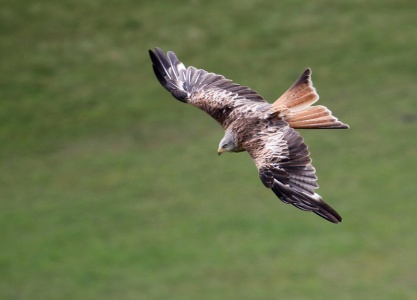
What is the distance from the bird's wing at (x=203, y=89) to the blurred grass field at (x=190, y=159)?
27.1 ft

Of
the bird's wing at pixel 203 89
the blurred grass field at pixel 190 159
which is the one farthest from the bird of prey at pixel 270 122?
the blurred grass field at pixel 190 159

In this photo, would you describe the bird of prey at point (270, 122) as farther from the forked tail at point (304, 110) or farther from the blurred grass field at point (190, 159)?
the blurred grass field at point (190, 159)

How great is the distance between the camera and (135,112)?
25703 mm

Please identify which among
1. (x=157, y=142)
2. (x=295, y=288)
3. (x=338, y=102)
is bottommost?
(x=295, y=288)

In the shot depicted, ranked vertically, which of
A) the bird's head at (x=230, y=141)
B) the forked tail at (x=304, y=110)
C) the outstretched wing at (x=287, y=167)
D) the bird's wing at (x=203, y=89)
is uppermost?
the bird's wing at (x=203, y=89)

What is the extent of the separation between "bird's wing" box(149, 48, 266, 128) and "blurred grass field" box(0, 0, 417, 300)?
8273mm

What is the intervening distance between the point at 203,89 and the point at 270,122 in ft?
4.35

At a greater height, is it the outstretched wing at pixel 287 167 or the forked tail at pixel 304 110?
the forked tail at pixel 304 110

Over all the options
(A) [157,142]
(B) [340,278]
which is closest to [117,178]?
(A) [157,142]

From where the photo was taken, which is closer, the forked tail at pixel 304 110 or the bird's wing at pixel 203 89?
the forked tail at pixel 304 110

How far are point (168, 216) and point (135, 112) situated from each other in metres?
4.38

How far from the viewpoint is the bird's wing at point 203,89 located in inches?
415

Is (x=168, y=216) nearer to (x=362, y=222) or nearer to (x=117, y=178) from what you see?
(x=117, y=178)

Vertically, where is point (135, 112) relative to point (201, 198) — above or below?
above
